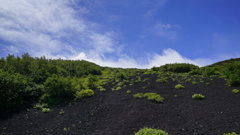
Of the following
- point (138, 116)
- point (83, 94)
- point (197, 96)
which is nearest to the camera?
point (138, 116)

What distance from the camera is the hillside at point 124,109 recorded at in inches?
277

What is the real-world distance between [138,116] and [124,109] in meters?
1.28

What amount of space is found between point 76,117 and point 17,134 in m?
2.68

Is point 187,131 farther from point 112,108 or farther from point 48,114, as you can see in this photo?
point 48,114

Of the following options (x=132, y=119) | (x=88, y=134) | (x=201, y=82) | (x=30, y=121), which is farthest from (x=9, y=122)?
(x=201, y=82)

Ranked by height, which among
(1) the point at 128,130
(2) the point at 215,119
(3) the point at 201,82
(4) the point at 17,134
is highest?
(3) the point at 201,82

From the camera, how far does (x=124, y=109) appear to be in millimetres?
9125

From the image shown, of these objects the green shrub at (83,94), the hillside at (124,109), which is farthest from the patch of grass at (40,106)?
the green shrub at (83,94)

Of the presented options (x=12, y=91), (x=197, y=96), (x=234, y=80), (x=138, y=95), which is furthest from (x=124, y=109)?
(x=12, y=91)

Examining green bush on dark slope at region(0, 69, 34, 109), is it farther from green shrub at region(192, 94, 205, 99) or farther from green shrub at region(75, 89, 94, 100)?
green shrub at region(192, 94, 205, 99)

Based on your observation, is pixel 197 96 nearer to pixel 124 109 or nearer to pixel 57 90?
pixel 124 109

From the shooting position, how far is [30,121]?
9.35m

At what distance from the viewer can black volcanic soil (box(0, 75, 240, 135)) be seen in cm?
685

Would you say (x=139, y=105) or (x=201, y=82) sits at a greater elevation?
(x=201, y=82)
